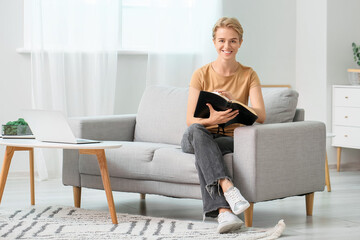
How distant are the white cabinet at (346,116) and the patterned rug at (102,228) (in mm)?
2528

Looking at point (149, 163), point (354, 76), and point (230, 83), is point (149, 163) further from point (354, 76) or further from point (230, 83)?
point (354, 76)

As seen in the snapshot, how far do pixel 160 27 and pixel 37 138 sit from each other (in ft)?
7.45

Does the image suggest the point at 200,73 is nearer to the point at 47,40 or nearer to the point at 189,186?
the point at 189,186

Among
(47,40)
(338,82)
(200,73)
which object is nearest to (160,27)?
(47,40)

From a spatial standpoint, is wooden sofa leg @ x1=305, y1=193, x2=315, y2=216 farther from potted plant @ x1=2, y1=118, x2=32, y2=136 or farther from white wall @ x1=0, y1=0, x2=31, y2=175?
white wall @ x1=0, y1=0, x2=31, y2=175

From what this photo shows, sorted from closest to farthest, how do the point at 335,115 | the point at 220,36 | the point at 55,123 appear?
the point at 55,123
the point at 220,36
the point at 335,115

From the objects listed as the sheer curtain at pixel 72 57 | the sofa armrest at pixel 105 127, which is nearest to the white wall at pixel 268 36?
the sheer curtain at pixel 72 57

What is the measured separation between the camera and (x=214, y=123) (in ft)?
10.5

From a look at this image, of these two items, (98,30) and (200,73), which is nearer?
(200,73)

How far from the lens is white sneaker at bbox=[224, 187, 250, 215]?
9.67 ft

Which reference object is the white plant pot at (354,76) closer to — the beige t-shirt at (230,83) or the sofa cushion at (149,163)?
the beige t-shirt at (230,83)

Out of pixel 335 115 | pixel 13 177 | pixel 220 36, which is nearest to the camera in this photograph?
pixel 220 36

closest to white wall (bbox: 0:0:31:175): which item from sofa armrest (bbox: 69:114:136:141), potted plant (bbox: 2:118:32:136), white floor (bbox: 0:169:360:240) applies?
white floor (bbox: 0:169:360:240)

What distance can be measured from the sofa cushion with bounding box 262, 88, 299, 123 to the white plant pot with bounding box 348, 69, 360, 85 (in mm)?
2008
